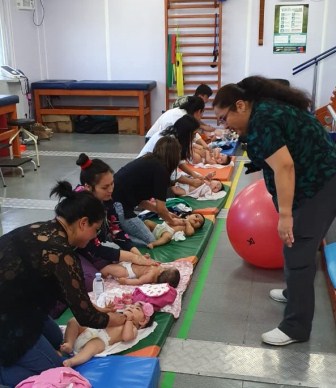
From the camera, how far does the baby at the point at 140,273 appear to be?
10.3ft

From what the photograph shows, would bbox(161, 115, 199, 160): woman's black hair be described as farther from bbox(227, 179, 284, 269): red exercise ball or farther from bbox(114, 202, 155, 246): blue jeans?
bbox(227, 179, 284, 269): red exercise ball

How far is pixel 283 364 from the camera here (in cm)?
243

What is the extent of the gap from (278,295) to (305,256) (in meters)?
0.75

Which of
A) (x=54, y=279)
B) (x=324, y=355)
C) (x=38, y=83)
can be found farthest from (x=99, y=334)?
(x=38, y=83)

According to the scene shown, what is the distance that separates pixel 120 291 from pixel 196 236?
1.13 meters

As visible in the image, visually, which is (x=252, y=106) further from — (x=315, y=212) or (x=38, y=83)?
(x=38, y=83)

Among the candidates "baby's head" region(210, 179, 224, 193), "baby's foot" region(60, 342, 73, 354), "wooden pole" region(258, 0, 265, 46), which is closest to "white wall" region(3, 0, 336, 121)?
"wooden pole" region(258, 0, 265, 46)

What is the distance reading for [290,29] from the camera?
8711 mm

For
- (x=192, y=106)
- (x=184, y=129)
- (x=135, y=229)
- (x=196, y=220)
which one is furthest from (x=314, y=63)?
(x=135, y=229)

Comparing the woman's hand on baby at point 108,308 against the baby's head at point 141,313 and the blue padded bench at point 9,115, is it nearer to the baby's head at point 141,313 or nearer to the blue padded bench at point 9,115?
the baby's head at point 141,313

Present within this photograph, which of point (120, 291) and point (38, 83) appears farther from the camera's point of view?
point (38, 83)

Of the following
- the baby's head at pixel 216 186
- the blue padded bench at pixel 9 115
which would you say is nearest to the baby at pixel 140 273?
the baby's head at pixel 216 186

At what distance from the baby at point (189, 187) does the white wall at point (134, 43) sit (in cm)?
453

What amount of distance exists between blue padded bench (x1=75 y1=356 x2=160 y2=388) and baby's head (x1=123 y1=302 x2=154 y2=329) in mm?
323
